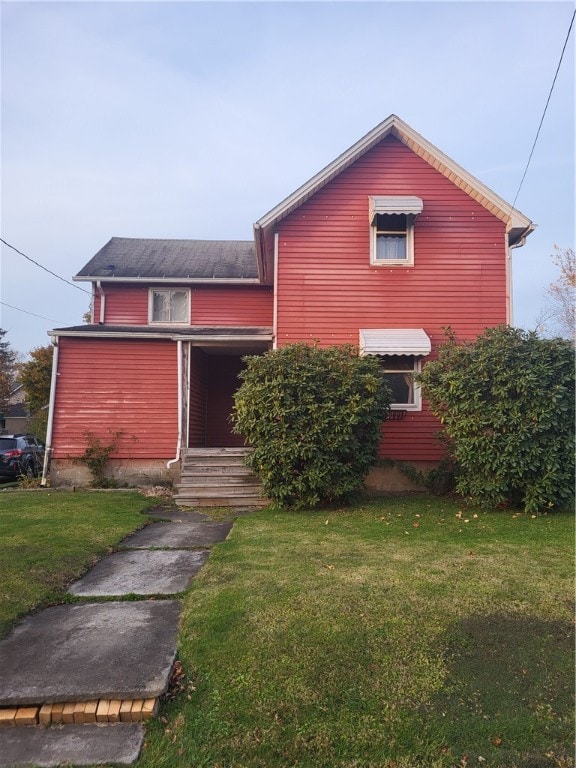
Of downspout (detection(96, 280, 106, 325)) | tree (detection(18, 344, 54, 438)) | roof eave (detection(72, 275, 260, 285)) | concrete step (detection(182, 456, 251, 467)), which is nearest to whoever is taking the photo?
concrete step (detection(182, 456, 251, 467))

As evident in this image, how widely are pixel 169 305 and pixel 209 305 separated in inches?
49.3

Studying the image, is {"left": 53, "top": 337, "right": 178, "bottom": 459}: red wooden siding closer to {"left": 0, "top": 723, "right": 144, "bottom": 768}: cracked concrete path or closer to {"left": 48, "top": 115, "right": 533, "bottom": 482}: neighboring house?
{"left": 48, "top": 115, "right": 533, "bottom": 482}: neighboring house

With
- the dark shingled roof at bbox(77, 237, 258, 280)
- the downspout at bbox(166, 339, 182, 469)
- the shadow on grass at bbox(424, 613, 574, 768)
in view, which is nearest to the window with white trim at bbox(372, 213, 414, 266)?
the dark shingled roof at bbox(77, 237, 258, 280)

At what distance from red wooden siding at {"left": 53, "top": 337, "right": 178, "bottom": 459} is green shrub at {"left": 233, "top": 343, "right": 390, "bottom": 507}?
12.9 feet

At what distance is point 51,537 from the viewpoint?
250 inches

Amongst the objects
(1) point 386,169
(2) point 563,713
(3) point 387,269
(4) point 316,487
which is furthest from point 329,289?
(2) point 563,713

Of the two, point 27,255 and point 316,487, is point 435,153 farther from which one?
point 27,255

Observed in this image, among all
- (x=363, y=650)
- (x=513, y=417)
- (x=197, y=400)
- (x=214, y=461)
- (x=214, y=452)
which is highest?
(x=197, y=400)

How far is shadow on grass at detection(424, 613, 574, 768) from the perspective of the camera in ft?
7.73

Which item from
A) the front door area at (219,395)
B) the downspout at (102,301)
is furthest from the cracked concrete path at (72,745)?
the downspout at (102,301)

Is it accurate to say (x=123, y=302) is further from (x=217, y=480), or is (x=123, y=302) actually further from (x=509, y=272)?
(x=509, y=272)

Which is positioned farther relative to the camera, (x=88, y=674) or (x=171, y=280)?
(x=171, y=280)

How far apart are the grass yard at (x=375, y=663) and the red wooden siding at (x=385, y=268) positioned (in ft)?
22.6

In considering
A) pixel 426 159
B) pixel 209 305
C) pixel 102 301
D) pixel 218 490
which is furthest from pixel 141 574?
pixel 102 301
